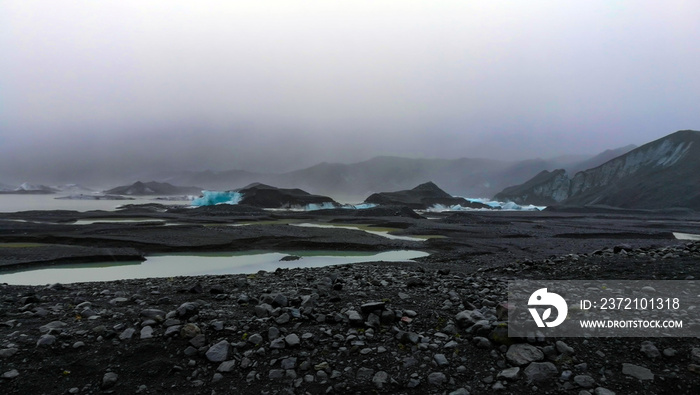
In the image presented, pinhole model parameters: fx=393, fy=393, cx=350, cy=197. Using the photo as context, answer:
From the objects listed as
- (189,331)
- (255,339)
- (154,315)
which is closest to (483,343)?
(255,339)

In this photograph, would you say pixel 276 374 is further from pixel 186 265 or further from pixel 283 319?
pixel 186 265

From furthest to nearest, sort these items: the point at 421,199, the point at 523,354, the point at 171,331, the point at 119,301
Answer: the point at 421,199, the point at 119,301, the point at 171,331, the point at 523,354

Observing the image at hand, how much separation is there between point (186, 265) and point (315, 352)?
1618cm

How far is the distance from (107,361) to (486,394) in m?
4.65

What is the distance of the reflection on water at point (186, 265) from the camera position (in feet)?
53.0

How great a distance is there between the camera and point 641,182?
111750 mm

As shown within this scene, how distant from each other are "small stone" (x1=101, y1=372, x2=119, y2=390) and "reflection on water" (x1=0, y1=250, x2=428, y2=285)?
12403 millimetres

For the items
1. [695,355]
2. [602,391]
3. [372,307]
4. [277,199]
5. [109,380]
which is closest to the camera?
[602,391]

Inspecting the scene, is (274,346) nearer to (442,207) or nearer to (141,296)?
(141,296)

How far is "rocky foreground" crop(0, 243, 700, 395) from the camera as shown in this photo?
15.0 feet

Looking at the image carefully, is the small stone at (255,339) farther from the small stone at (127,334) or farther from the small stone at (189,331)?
the small stone at (127,334)

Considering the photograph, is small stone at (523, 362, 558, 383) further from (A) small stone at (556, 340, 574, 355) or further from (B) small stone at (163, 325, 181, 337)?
(B) small stone at (163, 325, 181, 337)

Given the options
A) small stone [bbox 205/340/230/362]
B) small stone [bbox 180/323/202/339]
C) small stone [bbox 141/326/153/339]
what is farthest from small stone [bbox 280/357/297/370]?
small stone [bbox 141/326/153/339]

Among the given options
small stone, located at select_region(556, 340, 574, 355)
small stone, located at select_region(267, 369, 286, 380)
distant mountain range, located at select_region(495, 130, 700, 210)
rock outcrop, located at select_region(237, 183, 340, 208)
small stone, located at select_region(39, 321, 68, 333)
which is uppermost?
distant mountain range, located at select_region(495, 130, 700, 210)
